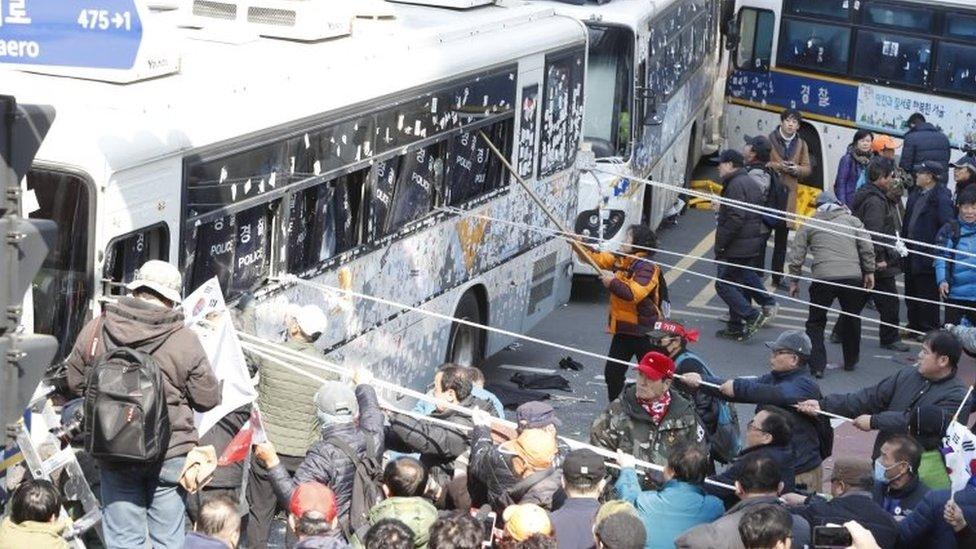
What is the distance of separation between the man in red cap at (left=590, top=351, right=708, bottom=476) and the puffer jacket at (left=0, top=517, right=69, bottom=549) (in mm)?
3455

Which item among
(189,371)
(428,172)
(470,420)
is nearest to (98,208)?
(189,371)

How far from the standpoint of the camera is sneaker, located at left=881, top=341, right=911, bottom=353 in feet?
54.5

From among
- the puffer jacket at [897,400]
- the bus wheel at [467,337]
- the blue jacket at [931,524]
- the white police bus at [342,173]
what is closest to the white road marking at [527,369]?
the white police bus at [342,173]

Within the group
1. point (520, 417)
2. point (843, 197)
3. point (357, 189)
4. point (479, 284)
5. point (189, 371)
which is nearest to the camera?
point (189, 371)

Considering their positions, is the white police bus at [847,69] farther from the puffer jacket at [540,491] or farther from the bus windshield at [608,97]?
the puffer jacket at [540,491]

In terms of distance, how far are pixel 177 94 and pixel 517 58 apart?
15.7ft

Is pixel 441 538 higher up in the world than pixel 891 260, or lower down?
higher up

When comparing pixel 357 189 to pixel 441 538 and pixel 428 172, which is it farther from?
pixel 441 538

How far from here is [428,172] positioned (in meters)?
12.8

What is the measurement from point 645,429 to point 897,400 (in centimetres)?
156

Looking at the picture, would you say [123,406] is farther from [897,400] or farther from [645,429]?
[897,400]

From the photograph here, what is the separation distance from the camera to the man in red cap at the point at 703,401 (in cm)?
1087

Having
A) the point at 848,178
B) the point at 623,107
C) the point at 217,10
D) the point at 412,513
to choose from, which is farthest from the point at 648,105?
the point at 412,513

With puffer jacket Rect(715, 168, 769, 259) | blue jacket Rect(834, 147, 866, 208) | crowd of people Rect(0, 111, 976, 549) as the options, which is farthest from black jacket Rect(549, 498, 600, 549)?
blue jacket Rect(834, 147, 866, 208)
